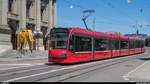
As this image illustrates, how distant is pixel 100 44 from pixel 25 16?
713 inches

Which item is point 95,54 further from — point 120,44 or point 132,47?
point 132,47

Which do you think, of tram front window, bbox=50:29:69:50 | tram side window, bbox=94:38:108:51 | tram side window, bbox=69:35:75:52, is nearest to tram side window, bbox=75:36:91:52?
tram side window, bbox=69:35:75:52

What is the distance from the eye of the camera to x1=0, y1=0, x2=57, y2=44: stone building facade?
29969 mm

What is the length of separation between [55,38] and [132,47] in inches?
775

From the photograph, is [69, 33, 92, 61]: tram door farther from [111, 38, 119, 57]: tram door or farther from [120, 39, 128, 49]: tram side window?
[120, 39, 128, 49]: tram side window

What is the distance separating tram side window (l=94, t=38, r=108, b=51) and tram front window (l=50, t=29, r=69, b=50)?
4.96 metres

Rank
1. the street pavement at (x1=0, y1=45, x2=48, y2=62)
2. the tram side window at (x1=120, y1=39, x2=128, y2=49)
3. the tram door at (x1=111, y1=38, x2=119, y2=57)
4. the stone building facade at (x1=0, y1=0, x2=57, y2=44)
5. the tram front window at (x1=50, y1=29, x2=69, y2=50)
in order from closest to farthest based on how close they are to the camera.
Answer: the tram front window at (x1=50, y1=29, x2=69, y2=50)
the tram door at (x1=111, y1=38, x2=119, y2=57)
the street pavement at (x1=0, y1=45, x2=48, y2=62)
the tram side window at (x1=120, y1=39, x2=128, y2=49)
the stone building facade at (x1=0, y1=0, x2=57, y2=44)

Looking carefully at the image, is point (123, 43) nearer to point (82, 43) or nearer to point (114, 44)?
point (114, 44)

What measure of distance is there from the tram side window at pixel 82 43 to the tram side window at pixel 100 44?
1605mm

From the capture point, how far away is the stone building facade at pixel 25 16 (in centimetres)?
2997

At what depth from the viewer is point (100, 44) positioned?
815 inches

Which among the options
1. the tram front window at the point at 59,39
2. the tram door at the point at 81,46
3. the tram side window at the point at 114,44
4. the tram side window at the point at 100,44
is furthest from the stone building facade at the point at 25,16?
the tram door at the point at 81,46

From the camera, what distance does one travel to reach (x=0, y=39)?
1126 inches

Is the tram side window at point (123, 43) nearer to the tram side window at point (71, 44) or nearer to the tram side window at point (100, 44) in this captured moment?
the tram side window at point (100, 44)
